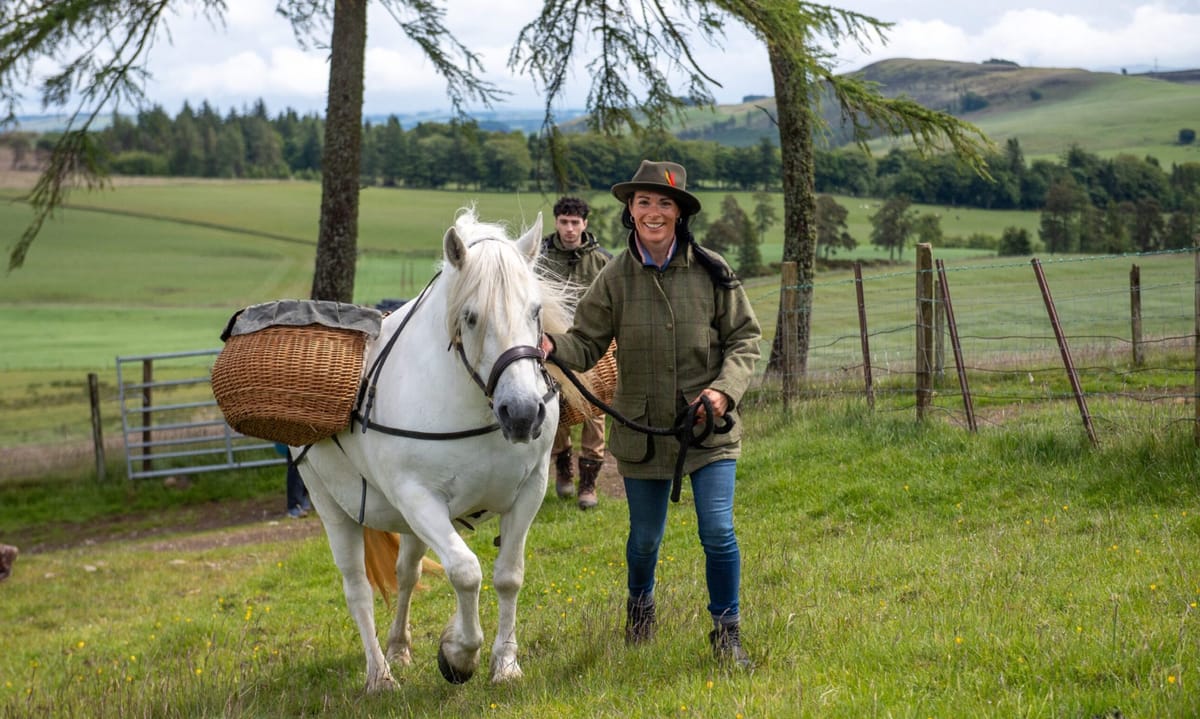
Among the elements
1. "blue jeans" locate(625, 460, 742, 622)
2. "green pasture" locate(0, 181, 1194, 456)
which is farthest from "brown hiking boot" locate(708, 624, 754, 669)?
"green pasture" locate(0, 181, 1194, 456)

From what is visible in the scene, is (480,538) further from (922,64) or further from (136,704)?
(922,64)

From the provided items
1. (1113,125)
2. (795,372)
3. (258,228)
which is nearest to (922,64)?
(1113,125)

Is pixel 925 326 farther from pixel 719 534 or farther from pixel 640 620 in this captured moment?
pixel 719 534

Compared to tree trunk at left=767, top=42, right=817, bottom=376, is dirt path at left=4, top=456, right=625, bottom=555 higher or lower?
lower

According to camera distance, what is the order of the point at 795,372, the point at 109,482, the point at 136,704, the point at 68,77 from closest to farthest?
the point at 136,704 → the point at 795,372 → the point at 68,77 → the point at 109,482

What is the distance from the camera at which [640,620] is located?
4.89 metres

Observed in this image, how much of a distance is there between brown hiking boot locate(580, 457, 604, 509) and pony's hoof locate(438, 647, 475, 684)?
4.35 m

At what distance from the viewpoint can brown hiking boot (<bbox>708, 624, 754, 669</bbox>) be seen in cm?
423

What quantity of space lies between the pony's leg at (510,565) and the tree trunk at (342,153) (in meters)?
8.72

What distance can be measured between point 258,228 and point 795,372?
201 ft

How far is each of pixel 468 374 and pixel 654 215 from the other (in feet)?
3.45

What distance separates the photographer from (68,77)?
12258 mm

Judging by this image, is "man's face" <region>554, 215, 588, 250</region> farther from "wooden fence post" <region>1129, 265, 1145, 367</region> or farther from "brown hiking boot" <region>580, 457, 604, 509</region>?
"wooden fence post" <region>1129, 265, 1145, 367</region>

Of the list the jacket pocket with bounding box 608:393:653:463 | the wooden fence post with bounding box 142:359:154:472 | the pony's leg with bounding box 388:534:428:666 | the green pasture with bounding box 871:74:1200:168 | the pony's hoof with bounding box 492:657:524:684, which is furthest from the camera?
the green pasture with bounding box 871:74:1200:168
